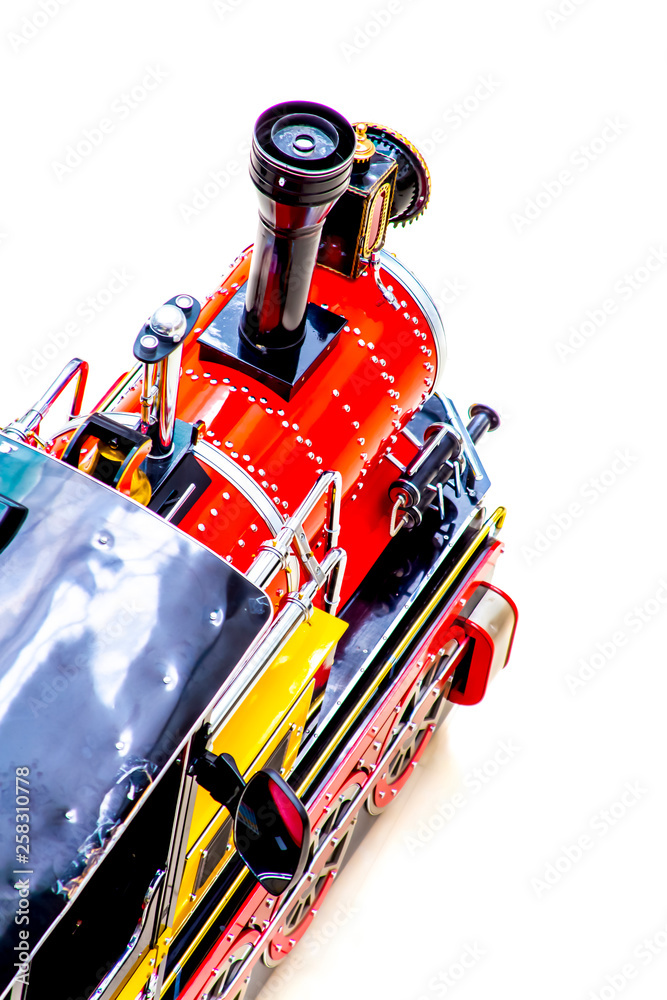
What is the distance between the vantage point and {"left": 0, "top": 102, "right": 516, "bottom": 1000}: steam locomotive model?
2.33m

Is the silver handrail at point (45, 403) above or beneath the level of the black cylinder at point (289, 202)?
beneath

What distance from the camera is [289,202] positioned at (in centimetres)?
297

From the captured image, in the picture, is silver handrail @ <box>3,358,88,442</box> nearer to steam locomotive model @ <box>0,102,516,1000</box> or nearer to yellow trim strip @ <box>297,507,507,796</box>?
steam locomotive model @ <box>0,102,516,1000</box>

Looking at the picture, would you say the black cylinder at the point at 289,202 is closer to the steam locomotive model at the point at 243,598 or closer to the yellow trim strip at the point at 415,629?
the steam locomotive model at the point at 243,598

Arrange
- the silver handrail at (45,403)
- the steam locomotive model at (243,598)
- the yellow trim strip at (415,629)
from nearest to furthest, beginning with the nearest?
the steam locomotive model at (243,598) < the silver handrail at (45,403) < the yellow trim strip at (415,629)

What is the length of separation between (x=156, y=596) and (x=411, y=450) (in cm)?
154

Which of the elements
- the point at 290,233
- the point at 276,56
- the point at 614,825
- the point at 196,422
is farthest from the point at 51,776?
the point at 276,56

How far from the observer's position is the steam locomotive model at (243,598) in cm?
233

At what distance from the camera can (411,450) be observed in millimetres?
3838

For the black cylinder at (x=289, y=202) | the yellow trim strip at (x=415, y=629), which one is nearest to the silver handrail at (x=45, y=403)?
the black cylinder at (x=289, y=202)

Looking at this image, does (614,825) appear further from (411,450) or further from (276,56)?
(276,56)

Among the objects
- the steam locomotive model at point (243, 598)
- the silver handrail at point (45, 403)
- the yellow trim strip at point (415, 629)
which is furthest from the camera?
the yellow trim strip at point (415, 629)

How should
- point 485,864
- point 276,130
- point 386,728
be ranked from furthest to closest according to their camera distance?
point 485,864
point 386,728
point 276,130

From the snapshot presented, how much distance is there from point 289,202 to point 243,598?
3.35ft
